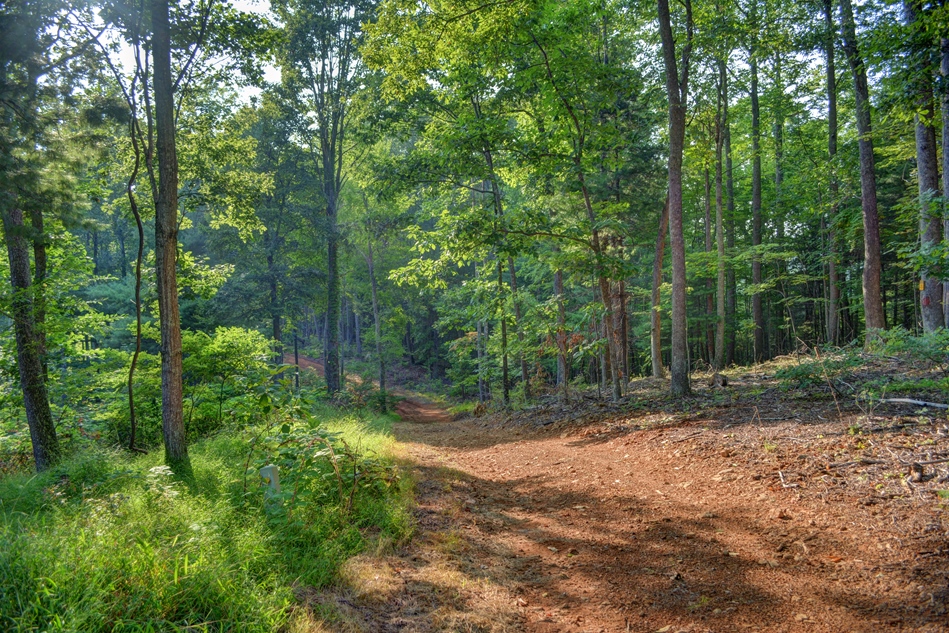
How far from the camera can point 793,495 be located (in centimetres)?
433

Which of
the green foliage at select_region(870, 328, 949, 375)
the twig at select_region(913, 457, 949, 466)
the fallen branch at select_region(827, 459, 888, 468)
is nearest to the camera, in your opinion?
the twig at select_region(913, 457, 949, 466)

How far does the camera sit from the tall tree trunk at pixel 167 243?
5.61 metres

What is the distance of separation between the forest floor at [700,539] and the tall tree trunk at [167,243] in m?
3.08

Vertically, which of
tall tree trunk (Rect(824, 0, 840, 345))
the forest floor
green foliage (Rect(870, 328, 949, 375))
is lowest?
the forest floor

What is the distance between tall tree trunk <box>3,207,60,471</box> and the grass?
1.95 meters

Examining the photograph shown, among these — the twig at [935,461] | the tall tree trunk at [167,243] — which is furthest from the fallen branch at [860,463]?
the tall tree trunk at [167,243]

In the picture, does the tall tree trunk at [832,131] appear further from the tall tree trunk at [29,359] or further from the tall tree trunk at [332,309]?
the tall tree trunk at [29,359]

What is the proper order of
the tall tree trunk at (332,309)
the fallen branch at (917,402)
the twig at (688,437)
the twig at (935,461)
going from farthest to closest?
the tall tree trunk at (332,309) → the twig at (688,437) → the fallen branch at (917,402) → the twig at (935,461)

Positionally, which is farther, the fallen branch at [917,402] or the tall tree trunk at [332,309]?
the tall tree trunk at [332,309]

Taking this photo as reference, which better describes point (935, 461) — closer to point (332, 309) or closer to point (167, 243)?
point (167, 243)

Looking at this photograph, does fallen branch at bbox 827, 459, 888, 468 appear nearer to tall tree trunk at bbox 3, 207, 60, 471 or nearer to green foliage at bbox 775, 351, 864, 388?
green foliage at bbox 775, 351, 864, 388

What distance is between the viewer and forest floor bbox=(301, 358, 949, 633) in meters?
2.93

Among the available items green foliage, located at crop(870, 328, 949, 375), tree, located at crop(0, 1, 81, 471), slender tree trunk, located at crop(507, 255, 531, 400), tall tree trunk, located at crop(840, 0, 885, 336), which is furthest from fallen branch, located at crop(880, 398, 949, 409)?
tree, located at crop(0, 1, 81, 471)

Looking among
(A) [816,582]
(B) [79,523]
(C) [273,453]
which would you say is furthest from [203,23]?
(A) [816,582]
